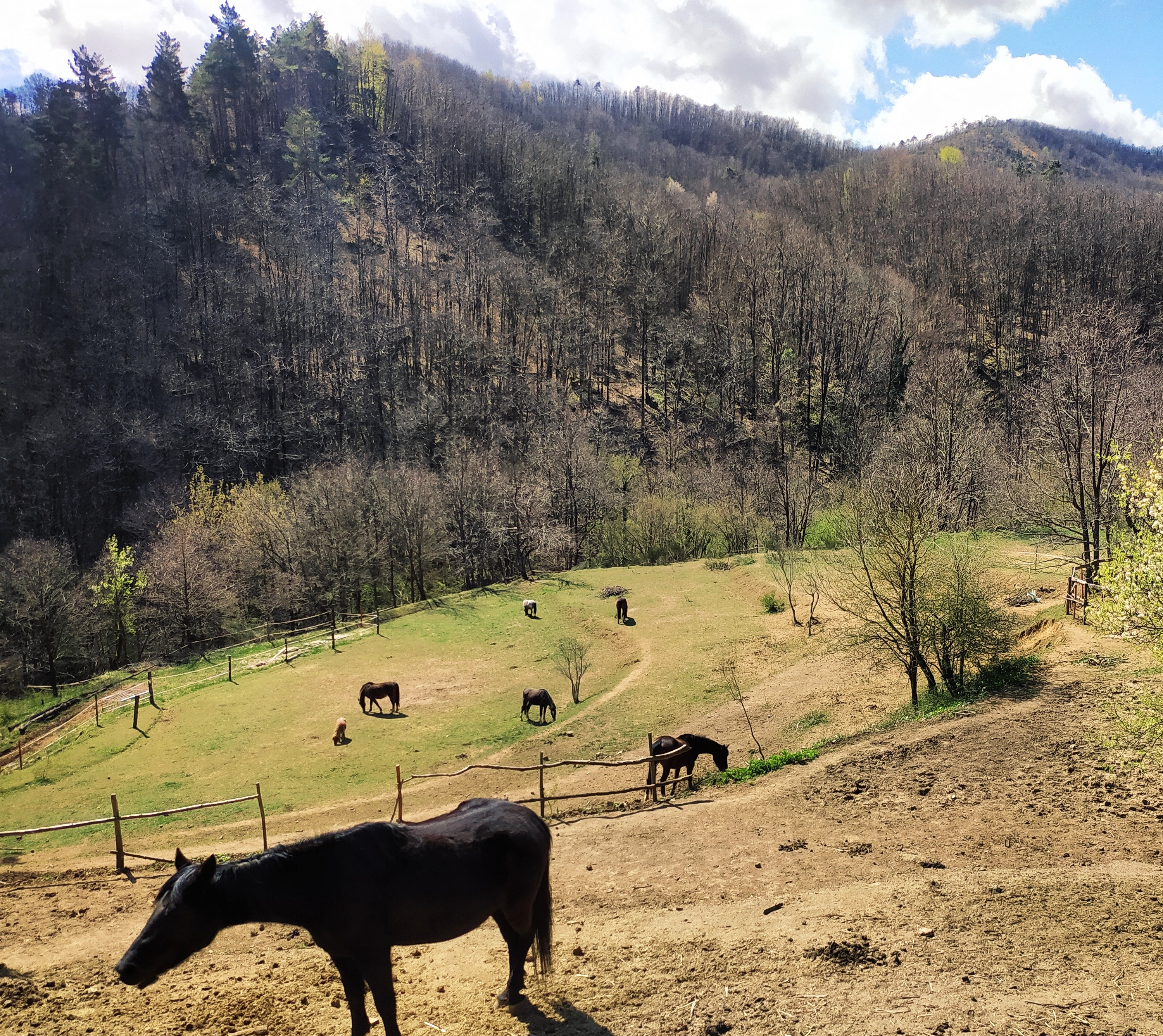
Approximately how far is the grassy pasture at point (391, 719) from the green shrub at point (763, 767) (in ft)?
15.3

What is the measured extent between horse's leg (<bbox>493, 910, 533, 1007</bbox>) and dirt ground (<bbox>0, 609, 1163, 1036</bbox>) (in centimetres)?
14

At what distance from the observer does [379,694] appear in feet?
76.8

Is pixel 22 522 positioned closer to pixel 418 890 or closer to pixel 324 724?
pixel 324 724

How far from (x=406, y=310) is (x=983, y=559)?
265 ft

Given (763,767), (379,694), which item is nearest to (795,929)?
(763,767)

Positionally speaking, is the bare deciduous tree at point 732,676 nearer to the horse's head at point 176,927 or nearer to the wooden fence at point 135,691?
the horse's head at point 176,927

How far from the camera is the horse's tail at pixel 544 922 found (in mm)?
6914

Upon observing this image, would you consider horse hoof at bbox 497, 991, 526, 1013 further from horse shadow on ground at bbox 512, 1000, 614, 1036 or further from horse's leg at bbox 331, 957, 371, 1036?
horse's leg at bbox 331, 957, 371, 1036

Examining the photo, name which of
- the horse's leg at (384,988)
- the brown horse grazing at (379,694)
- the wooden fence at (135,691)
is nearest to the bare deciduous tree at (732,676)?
the brown horse grazing at (379,694)

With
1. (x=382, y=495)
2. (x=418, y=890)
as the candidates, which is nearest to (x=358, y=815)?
(x=418, y=890)

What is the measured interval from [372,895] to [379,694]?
18653mm

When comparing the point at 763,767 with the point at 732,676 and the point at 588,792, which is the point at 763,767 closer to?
the point at 588,792

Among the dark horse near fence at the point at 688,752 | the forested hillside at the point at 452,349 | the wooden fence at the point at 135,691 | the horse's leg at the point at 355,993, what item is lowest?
the wooden fence at the point at 135,691

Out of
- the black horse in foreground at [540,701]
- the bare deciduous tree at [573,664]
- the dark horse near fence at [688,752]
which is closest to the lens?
the dark horse near fence at [688,752]
